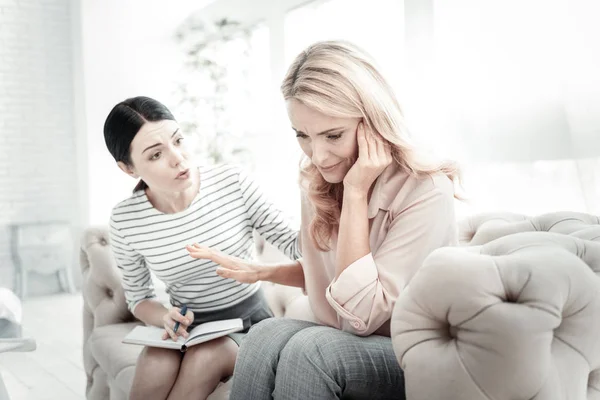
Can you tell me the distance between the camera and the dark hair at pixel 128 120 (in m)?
1.65

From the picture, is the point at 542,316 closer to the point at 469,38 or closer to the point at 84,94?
the point at 469,38

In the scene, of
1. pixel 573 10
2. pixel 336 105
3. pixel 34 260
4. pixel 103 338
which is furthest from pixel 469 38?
pixel 34 260

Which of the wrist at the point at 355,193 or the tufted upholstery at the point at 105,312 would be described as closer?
the wrist at the point at 355,193

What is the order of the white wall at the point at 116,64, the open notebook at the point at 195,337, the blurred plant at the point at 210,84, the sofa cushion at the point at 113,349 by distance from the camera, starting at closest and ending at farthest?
the open notebook at the point at 195,337 < the sofa cushion at the point at 113,349 < the white wall at the point at 116,64 < the blurred plant at the point at 210,84

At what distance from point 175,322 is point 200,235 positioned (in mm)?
261

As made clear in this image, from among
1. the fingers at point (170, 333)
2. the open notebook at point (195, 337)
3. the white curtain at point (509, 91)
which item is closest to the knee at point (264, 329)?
the open notebook at point (195, 337)

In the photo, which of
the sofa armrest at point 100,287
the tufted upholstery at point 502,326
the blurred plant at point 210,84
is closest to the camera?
the tufted upholstery at point 502,326

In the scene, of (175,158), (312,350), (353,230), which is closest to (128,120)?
(175,158)

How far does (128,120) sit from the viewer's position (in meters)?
1.65

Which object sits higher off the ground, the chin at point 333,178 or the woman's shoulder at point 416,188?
the chin at point 333,178

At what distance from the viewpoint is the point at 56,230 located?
308 centimetres

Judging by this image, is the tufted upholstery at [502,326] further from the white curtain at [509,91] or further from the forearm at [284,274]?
the white curtain at [509,91]

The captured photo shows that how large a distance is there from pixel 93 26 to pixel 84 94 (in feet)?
1.46

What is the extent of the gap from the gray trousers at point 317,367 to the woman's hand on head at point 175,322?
0.36 m
